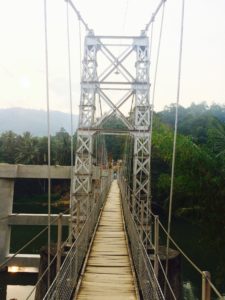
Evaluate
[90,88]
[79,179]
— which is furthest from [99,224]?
[90,88]

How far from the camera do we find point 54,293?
3.16 metres

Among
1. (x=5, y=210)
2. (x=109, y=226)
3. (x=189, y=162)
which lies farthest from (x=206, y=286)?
(x=189, y=162)

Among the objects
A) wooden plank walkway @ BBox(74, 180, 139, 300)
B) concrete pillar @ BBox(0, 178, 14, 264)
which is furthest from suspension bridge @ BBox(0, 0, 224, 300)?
concrete pillar @ BBox(0, 178, 14, 264)

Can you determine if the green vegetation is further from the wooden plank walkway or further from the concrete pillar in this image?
the wooden plank walkway

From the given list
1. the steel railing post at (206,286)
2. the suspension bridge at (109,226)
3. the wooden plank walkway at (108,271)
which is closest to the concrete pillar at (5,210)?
the suspension bridge at (109,226)

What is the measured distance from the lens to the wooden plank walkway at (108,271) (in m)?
4.21

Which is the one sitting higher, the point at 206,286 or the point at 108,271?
the point at 206,286

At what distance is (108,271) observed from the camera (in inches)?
201

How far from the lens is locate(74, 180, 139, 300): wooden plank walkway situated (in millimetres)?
4215

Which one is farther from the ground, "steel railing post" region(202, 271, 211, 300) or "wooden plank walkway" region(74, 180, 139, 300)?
"steel railing post" region(202, 271, 211, 300)

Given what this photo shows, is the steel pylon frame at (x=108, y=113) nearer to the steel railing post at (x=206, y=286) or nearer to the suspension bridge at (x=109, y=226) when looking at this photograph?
the suspension bridge at (x=109, y=226)

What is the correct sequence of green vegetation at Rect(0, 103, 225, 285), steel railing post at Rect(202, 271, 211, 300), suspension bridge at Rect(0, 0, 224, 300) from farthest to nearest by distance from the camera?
green vegetation at Rect(0, 103, 225, 285)
suspension bridge at Rect(0, 0, 224, 300)
steel railing post at Rect(202, 271, 211, 300)

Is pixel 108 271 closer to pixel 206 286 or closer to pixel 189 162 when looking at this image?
pixel 206 286

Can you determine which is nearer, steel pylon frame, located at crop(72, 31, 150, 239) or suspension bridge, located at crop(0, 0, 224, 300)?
suspension bridge, located at crop(0, 0, 224, 300)
